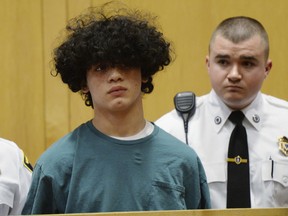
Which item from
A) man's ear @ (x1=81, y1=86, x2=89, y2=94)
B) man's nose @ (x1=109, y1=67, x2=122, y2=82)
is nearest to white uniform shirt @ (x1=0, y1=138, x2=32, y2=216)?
man's ear @ (x1=81, y1=86, x2=89, y2=94)

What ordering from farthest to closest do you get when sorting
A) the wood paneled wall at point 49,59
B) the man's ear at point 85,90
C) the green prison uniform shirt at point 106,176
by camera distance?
the wood paneled wall at point 49,59 → the man's ear at point 85,90 → the green prison uniform shirt at point 106,176

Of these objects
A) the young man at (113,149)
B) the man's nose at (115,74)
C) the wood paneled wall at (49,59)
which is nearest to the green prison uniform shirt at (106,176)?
the young man at (113,149)

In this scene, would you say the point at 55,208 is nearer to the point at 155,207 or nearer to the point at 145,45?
the point at 155,207

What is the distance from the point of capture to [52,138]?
2.67 m

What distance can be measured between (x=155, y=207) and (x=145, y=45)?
0.34 m

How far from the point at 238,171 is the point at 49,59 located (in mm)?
991

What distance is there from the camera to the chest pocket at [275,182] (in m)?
1.95

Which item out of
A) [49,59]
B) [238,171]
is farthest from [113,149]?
[49,59]

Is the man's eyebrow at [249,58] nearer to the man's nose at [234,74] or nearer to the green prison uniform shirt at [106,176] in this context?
the man's nose at [234,74]

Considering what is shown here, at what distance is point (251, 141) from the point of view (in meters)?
2.00

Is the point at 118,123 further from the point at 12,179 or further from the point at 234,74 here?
the point at 234,74

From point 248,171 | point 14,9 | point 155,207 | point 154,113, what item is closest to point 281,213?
point 155,207

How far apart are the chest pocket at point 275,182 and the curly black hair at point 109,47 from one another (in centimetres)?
48

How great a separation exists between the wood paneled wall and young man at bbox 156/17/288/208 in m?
0.61
